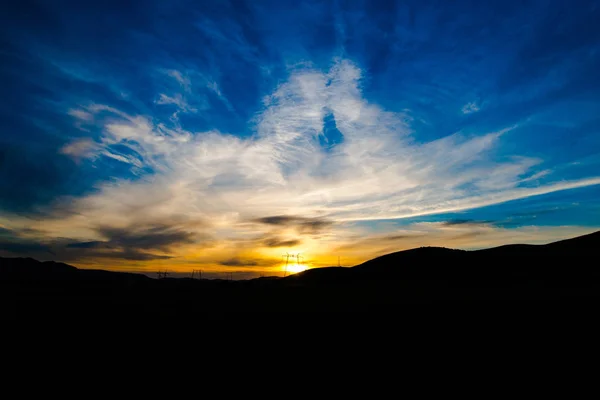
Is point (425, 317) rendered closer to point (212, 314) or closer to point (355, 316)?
point (355, 316)

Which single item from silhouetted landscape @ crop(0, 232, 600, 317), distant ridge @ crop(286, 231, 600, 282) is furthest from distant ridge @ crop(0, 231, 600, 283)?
silhouetted landscape @ crop(0, 232, 600, 317)

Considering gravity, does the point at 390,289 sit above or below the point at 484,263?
below

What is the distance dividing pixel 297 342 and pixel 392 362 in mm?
5470

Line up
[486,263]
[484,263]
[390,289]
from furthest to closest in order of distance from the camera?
[484,263]
[486,263]
[390,289]

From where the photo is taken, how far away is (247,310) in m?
26.8

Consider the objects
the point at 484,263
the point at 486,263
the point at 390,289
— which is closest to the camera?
the point at 390,289

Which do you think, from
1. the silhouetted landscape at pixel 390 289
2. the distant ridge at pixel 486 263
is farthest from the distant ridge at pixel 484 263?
the silhouetted landscape at pixel 390 289

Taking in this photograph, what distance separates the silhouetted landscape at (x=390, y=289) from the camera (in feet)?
91.0

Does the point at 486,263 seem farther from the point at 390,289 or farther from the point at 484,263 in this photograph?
the point at 390,289

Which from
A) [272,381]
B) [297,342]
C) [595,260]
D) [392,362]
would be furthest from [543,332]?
[595,260]

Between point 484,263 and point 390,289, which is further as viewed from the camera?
point 484,263

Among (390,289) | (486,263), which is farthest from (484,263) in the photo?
(390,289)

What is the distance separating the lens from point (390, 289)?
4100cm

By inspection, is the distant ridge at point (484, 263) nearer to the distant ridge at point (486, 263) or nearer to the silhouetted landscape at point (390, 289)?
the distant ridge at point (486, 263)
